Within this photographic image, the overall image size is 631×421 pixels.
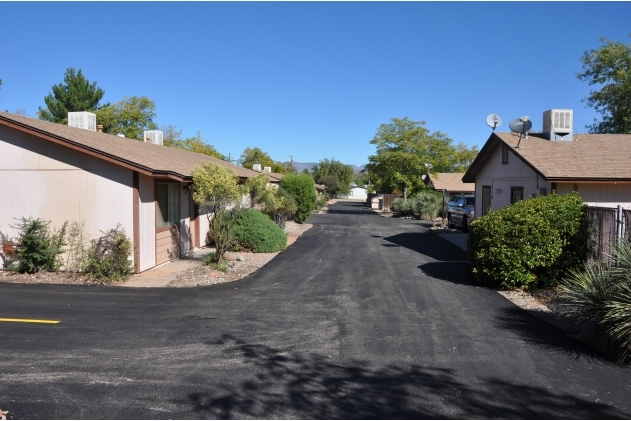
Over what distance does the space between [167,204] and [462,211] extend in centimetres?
1858

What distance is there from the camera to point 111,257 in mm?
11977

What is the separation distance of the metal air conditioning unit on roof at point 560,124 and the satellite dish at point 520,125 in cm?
165

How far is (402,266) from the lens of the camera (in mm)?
14727

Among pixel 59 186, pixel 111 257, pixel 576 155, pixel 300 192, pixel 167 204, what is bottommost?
pixel 111 257

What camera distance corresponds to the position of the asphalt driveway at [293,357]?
530 centimetres

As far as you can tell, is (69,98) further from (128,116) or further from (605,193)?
(605,193)

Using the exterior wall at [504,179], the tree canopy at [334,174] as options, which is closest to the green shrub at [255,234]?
the exterior wall at [504,179]

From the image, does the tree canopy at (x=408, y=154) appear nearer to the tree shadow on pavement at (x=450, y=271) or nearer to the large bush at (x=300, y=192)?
the large bush at (x=300, y=192)

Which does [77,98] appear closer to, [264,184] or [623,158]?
[264,184]

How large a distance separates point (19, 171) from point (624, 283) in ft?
43.0

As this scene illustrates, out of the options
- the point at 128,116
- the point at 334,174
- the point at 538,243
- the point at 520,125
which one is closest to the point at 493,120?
the point at 520,125

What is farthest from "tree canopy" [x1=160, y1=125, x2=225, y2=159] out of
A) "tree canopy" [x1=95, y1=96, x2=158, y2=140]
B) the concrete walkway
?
the concrete walkway

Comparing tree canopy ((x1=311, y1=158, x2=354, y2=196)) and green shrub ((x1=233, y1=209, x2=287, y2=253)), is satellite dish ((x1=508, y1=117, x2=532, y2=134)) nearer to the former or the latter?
green shrub ((x1=233, y1=209, x2=287, y2=253))

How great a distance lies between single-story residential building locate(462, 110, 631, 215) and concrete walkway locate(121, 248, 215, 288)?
10.2 metres
